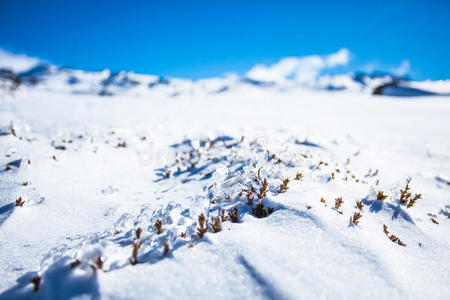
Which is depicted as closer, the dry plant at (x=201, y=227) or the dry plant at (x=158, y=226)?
the dry plant at (x=201, y=227)

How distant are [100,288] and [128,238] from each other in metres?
0.82

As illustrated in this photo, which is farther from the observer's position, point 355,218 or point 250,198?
point 250,198

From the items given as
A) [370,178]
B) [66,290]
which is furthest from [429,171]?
[66,290]

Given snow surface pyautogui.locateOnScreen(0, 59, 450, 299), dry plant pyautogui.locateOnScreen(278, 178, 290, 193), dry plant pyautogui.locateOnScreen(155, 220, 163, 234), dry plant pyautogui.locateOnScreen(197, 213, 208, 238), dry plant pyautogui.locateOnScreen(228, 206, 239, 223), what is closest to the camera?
→ snow surface pyautogui.locateOnScreen(0, 59, 450, 299)

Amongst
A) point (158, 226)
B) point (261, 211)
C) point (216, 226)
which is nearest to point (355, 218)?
point (261, 211)

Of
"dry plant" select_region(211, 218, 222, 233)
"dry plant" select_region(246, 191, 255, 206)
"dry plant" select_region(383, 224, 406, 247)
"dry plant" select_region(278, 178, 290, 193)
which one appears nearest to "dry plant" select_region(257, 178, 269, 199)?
"dry plant" select_region(246, 191, 255, 206)

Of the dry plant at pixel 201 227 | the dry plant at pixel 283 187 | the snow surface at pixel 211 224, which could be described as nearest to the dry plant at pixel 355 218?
the snow surface at pixel 211 224

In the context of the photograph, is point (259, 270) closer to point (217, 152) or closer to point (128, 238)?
point (128, 238)

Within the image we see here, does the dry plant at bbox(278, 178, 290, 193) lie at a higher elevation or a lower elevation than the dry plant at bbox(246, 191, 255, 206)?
higher

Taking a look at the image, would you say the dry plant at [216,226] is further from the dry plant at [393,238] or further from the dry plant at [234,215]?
the dry plant at [393,238]

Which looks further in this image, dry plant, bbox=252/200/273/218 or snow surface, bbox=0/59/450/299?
dry plant, bbox=252/200/273/218

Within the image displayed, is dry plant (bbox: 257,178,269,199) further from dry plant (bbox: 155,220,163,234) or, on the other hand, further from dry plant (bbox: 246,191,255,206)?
dry plant (bbox: 155,220,163,234)

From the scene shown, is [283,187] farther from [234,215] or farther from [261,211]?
[234,215]

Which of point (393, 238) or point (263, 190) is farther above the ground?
point (263, 190)
